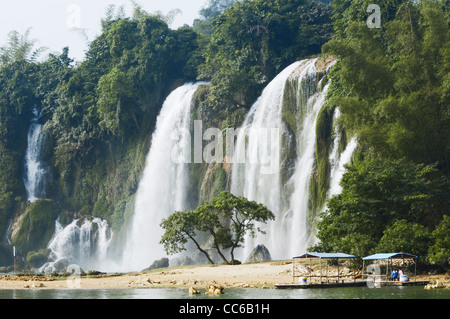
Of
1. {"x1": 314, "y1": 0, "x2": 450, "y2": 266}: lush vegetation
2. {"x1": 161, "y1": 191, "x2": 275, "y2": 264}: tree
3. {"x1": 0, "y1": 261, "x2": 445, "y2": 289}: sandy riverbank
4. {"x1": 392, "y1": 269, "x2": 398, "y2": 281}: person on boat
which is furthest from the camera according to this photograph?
{"x1": 161, "y1": 191, "x2": 275, "y2": 264}: tree

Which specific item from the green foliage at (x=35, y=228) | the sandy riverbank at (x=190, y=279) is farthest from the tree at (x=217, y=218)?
the green foliage at (x=35, y=228)

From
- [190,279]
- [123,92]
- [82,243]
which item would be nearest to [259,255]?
[190,279]

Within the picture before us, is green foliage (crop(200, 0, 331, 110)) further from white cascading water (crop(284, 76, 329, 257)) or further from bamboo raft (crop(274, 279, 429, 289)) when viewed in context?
bamboo raft (crop(274, 279, 429, 289))

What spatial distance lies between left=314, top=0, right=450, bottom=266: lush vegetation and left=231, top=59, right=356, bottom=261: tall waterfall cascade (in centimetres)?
615

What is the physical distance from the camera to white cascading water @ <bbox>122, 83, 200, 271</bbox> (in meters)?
51.2

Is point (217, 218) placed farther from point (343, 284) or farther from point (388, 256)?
point (388, 256)

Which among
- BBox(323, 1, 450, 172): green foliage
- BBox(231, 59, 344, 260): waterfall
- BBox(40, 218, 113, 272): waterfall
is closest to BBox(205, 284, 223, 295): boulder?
BBox(323, 1, 450, 172): green foliage

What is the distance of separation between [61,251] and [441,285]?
35.6 m

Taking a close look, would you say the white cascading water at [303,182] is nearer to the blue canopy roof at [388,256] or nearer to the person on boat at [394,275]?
the person on boat at [394,275]

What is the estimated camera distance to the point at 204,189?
4944 centimetres

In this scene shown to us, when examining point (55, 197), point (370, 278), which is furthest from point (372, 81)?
point (55, 197)

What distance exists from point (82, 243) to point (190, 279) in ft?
84.9
